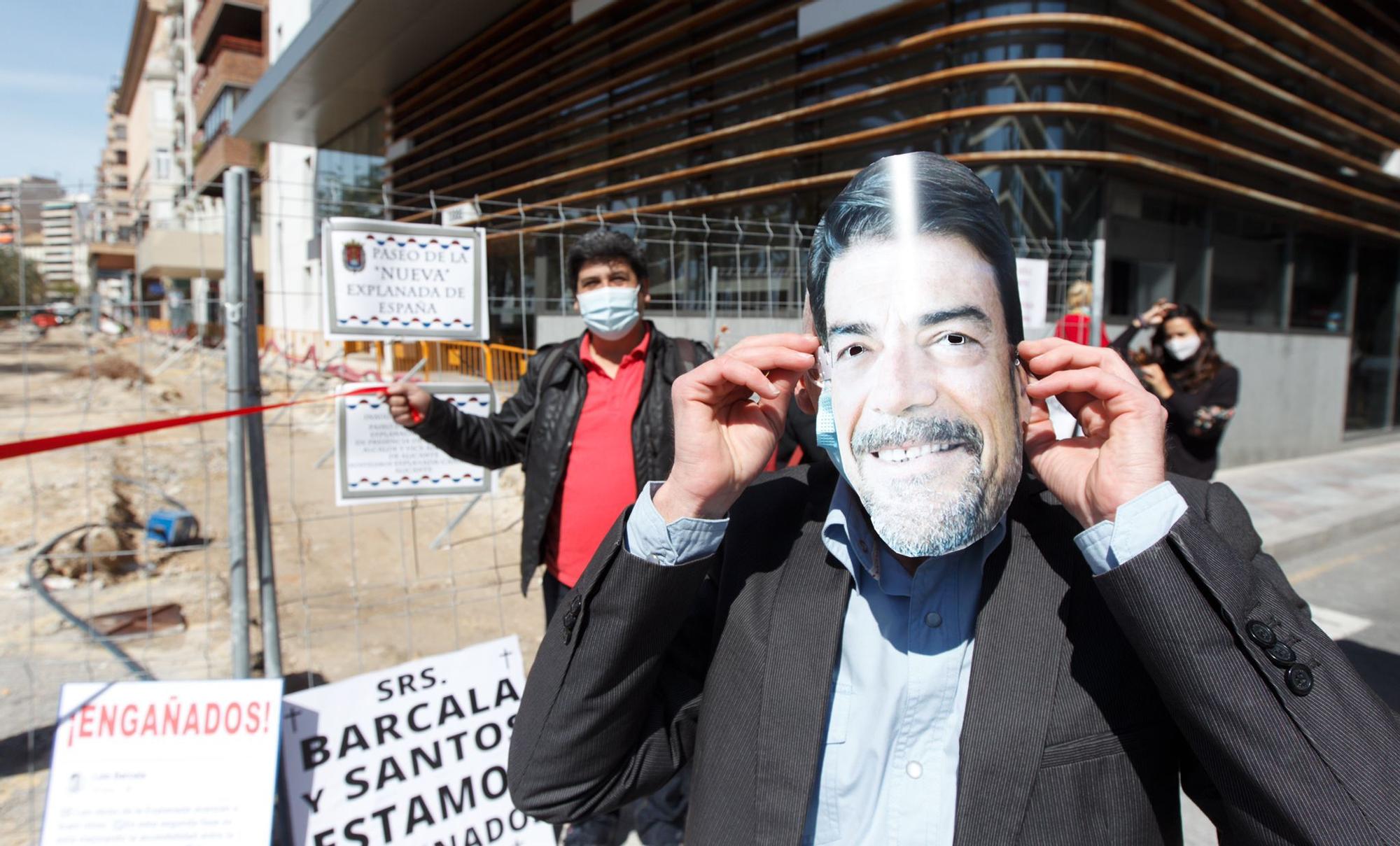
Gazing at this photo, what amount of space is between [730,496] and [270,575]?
2.52m

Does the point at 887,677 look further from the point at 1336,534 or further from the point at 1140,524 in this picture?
the point at 1336,534

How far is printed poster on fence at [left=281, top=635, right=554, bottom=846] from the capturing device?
7.87 feet

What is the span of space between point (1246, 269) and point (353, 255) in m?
10.4

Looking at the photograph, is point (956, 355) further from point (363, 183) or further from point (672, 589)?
point (363, 183)

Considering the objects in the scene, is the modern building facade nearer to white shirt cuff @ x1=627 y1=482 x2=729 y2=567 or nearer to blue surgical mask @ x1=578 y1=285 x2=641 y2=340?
blue surgical mask @ x1=578 y1=285 x2=641 y2=340

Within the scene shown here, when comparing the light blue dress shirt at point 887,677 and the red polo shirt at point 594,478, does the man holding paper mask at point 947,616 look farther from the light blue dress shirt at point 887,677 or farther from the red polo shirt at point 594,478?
the red polo shirt at point 594,478

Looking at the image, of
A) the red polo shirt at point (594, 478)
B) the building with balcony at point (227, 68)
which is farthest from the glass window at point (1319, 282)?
the building with balcony at point (227, 68)

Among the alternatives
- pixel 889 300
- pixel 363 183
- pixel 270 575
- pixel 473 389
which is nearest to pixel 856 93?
pixel 473 389

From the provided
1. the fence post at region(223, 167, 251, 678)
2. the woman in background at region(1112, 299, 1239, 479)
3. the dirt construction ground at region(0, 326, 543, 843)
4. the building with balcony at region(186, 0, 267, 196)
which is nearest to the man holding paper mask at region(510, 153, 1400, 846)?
the fence post at region(223, 167, 251, 678)

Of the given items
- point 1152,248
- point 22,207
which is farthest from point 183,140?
point 22,207

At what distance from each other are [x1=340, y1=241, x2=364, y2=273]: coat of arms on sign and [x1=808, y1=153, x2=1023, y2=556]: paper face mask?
2.38 meters

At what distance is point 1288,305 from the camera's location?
10.0 meters

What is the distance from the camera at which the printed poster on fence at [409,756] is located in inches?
94.4

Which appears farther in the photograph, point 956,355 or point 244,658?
point 244,658
